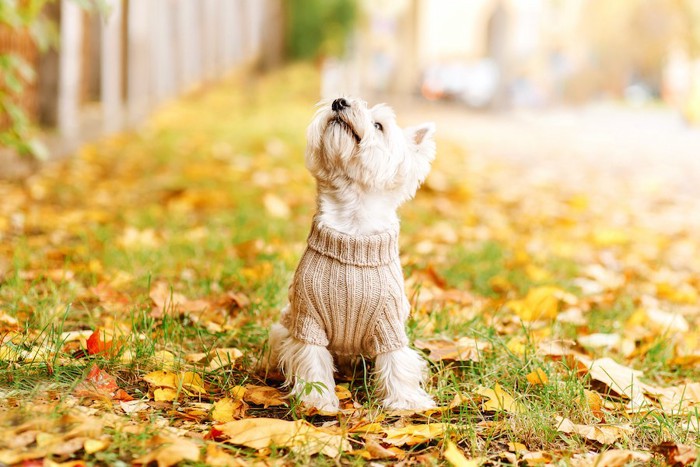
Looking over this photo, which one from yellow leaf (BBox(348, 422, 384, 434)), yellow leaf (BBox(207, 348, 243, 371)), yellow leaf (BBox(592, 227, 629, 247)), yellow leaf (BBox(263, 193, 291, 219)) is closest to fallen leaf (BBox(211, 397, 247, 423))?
yellow leaf (BBox(207, 348, 243, 371))

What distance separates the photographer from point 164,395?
2566mm

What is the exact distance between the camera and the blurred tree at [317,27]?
60.0 feet

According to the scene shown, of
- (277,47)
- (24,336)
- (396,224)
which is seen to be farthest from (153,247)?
(277,47)

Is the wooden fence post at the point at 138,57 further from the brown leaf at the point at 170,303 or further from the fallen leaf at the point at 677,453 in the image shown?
the fallen leaf at the point at 677,453

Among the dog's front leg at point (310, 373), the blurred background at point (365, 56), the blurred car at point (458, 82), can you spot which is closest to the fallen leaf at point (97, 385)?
the dog's front leg at point (310, 373)

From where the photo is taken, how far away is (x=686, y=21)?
813 inches

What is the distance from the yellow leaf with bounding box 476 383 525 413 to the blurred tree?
1652 cm

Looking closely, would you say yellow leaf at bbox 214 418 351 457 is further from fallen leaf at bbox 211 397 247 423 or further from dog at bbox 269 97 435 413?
dog at bbox 269 97 435 413

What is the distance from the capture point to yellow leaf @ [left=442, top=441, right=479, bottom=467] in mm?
2205

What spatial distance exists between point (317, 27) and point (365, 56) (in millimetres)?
4021

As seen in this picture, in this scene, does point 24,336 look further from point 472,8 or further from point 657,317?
point 472,8

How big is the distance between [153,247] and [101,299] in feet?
3.55

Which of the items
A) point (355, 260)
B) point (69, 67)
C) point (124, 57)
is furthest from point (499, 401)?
point (124, 57)

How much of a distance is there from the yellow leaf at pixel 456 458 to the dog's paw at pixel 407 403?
37 cm
